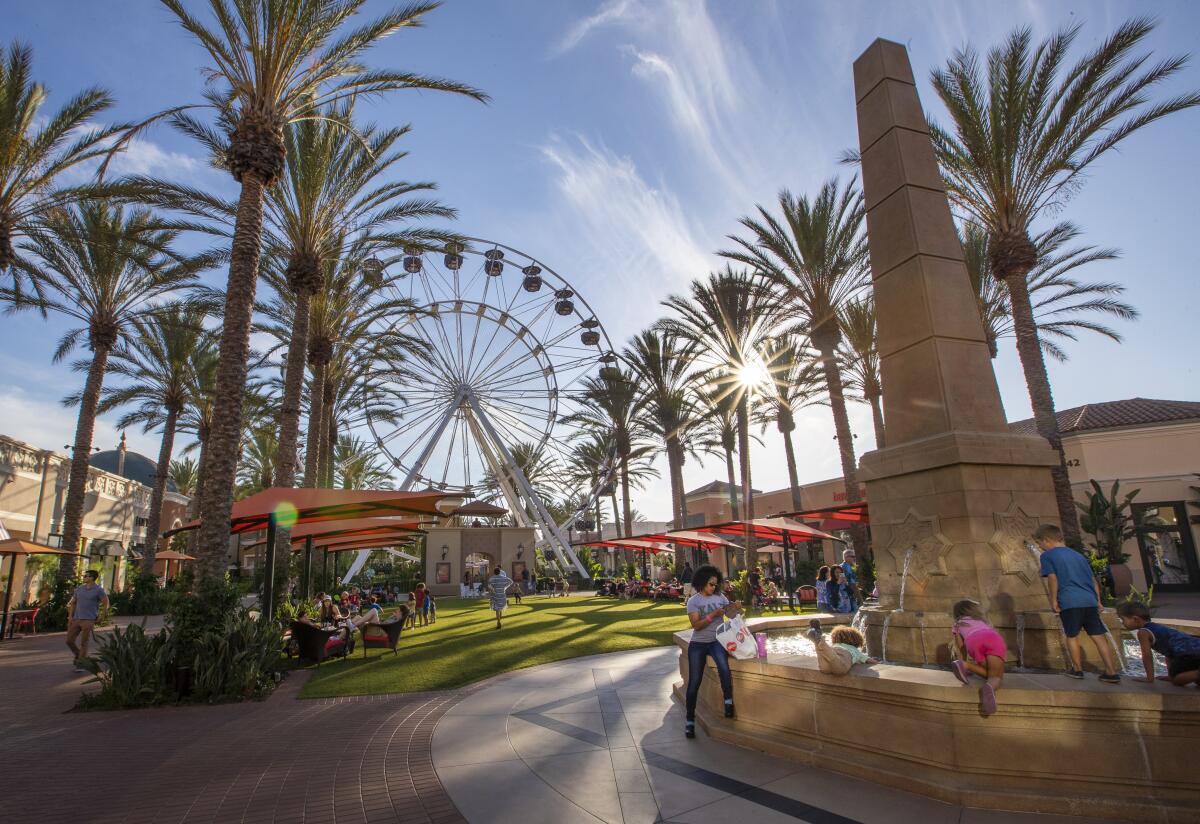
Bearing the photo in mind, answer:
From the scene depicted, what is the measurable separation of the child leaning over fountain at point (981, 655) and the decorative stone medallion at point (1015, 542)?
A: 1736mm

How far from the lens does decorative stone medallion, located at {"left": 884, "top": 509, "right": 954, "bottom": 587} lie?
6.39 m

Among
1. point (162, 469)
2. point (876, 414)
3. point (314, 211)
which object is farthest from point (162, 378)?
point (876, 414)

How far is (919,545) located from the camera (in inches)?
262

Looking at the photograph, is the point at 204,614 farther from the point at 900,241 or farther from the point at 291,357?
the point at 900,241

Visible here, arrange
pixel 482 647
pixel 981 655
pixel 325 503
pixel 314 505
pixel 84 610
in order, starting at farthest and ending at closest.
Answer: pixel 482 647
pixel 84 610
pixel 325 503
pixel 314 505
pixel 981 655

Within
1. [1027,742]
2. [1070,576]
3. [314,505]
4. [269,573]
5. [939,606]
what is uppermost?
[314,505]

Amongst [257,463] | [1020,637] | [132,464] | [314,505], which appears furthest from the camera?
[132,464]

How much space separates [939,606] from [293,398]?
1518cm

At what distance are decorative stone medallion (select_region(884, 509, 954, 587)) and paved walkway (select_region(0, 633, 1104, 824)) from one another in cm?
255

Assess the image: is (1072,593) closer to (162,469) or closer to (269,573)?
(269,573)

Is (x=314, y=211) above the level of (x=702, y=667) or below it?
above

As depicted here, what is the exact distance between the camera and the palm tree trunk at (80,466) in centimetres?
1938

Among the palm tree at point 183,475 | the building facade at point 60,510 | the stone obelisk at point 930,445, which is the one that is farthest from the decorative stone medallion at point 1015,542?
the palm tree at point 183,475

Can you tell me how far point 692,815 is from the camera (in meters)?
4.23
